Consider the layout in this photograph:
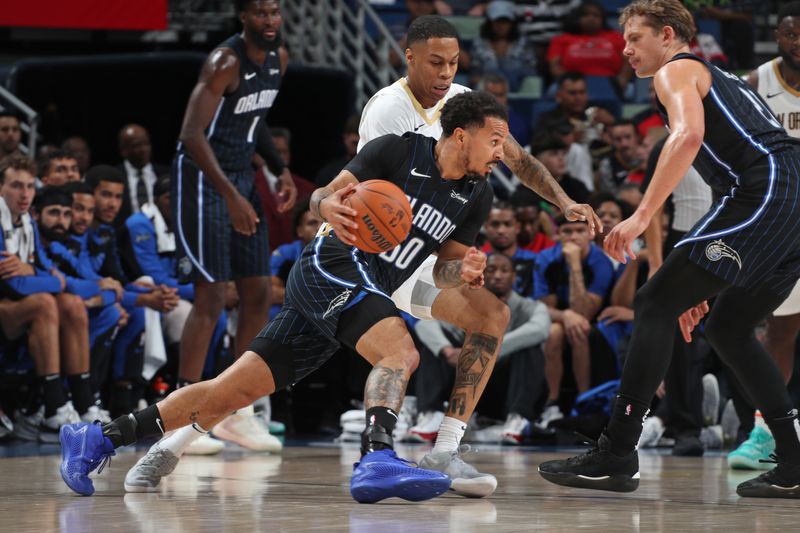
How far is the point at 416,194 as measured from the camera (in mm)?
4828

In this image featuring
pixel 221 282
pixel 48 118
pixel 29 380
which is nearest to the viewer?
pixel 221 282

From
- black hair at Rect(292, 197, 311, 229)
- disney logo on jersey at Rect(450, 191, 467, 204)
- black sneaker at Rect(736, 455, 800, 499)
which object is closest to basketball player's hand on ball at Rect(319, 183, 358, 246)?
disney logo on jersey at Rect(450, 191, 467, 204)

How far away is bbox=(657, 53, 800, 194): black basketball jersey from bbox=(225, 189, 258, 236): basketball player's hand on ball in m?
2.64

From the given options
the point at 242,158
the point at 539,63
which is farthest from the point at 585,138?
the point at 242,158

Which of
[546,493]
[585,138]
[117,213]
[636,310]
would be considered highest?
[585,138]

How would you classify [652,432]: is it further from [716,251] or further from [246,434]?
[716,251]

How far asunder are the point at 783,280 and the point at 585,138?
677cm

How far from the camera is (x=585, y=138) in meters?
11.6

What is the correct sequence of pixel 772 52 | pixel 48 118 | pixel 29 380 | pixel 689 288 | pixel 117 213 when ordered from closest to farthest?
pixel 689 288 < pixel 29 380 < pixel 117 213 < pixel 48 118 < pixel 772 52

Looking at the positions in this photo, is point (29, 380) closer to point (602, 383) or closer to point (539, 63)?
point (602, 383)

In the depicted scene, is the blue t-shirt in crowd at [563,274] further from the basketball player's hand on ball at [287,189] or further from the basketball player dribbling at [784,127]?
the basketball player dribbling at [784,127]

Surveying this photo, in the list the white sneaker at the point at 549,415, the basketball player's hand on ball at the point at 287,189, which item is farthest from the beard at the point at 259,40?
the white sneaker at the point at 549,415

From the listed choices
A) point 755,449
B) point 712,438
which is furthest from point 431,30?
point 712,438

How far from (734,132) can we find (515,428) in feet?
12.9
